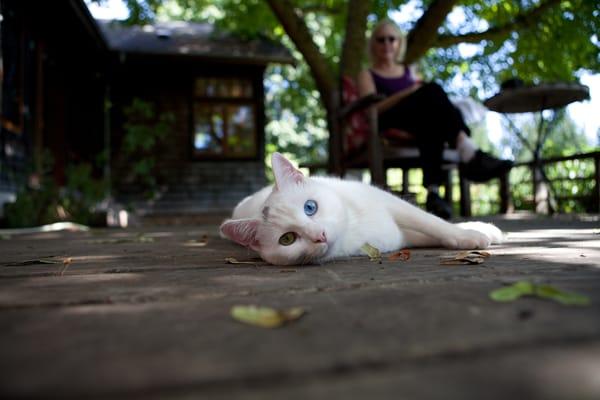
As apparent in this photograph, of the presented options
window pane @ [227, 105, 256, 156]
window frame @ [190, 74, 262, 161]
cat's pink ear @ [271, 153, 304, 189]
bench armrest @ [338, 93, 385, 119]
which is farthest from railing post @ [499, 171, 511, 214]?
window pane @ [227, 105, 256, 156]

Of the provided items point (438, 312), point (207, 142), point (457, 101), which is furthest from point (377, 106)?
point (207, 142)

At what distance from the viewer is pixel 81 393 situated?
55cm

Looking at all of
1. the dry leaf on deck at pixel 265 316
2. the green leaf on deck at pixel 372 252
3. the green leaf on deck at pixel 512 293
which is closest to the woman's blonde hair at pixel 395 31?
the green leaf on deck at pixel 372 252

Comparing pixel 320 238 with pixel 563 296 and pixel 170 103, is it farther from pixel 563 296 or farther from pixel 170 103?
pixel 170 103

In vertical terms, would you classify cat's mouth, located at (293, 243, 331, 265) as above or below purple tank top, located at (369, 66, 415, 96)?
below

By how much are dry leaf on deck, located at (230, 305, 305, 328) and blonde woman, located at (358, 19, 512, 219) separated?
125 inches

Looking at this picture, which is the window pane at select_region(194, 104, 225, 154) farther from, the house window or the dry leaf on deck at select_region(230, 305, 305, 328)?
the dry leaf on deck at select_region(230, 305, 305, 328)

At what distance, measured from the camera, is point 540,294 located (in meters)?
0.92

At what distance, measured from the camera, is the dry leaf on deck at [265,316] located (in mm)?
812

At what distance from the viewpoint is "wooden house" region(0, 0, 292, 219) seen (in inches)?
324

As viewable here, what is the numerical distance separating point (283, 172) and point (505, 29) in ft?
21.4

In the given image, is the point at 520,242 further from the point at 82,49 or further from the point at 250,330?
the point at 82,49

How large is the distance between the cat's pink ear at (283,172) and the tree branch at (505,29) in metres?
6.13

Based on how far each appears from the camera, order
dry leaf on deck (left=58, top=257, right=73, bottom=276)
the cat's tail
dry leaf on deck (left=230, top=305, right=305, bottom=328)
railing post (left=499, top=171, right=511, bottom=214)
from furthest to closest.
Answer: railing post (left=499, top=171, right=511, bottom=214)
the cat's tail
dry leaf on deck (left=58, top=257, right=73, bottom=276)
dry leaf on deck (left=230, top=305, right=305, bottom=328)
